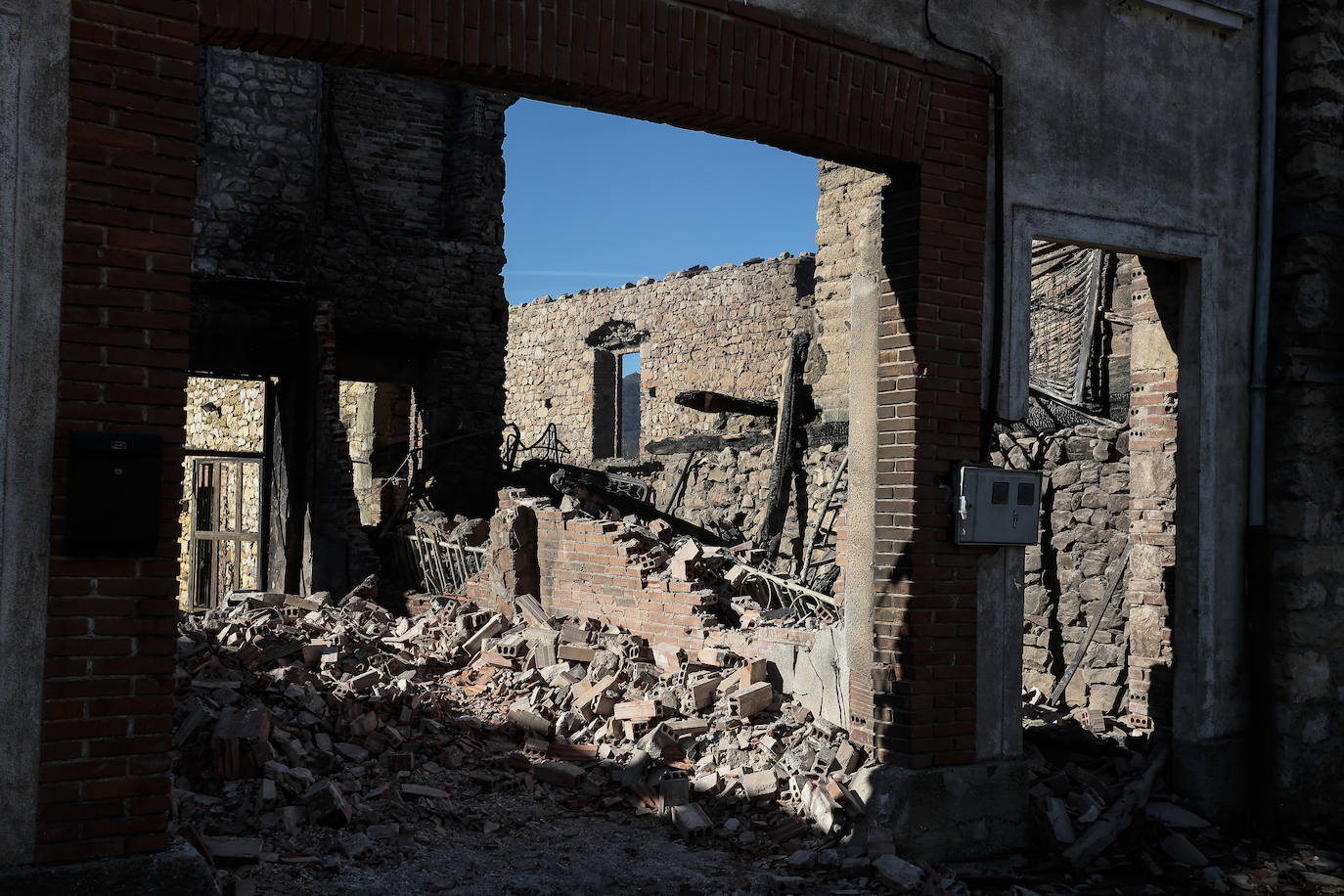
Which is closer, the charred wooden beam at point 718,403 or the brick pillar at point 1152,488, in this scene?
the brick pillar at point 1152,488

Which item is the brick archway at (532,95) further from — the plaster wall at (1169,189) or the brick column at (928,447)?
the plaster wall at (1169,189)

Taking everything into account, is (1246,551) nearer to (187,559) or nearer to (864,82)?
(864,82)

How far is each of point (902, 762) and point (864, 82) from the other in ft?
11.8

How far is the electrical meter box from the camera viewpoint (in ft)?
20.6

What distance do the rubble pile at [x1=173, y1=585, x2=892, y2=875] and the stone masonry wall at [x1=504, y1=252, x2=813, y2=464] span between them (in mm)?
13257

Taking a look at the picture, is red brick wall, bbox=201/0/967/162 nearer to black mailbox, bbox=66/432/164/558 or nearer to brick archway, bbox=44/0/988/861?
Result: brick archway, bbox=44/0/988/861

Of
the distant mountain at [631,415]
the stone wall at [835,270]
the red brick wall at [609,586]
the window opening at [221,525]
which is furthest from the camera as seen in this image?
the distant mountain at [631,415]

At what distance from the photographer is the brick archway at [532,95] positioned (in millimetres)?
4230

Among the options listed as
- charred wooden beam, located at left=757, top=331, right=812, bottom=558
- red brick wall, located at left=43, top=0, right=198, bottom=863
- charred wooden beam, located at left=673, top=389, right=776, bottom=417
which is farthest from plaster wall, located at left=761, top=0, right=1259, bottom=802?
charred wooden beam, located at left=673, top=389, right=776, bottom=417

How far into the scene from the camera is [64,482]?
421 cm

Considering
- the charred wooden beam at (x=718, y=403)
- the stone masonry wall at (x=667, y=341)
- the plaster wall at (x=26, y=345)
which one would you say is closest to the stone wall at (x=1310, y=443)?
the plaster wall at (x=26, y=345)

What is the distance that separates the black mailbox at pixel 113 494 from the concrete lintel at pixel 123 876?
42.8 inches

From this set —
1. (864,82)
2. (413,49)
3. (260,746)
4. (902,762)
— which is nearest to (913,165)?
(864,82)

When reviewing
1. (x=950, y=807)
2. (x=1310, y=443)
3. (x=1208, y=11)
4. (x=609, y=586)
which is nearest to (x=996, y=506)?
(x=950, y=807)
